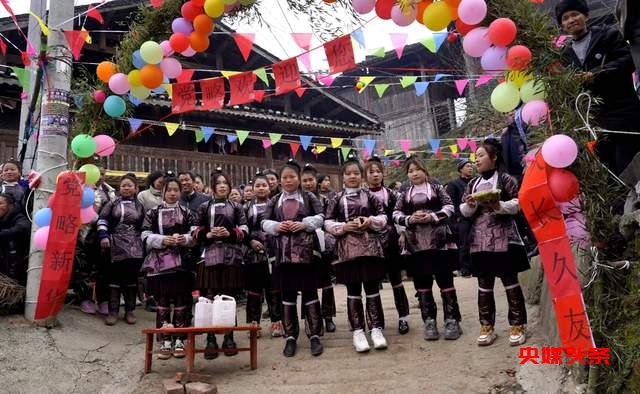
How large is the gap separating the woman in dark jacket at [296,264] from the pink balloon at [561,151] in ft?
7.78

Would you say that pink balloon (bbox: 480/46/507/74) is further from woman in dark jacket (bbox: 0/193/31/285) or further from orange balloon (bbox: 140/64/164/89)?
woman in dark jacket (bbox: 0/193/31/285)

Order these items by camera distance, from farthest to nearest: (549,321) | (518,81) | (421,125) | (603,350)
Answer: (421,125), (549,321), (518,81), (603,350)

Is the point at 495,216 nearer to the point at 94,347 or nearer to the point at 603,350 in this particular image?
the point at 603,350

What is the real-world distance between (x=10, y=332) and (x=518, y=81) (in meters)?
5.01

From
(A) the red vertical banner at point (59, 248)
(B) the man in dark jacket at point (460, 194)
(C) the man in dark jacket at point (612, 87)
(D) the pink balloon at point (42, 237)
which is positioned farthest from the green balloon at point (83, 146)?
(B) the man in dark jacket at point (460, 194)

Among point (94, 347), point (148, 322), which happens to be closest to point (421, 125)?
point (148, 322)

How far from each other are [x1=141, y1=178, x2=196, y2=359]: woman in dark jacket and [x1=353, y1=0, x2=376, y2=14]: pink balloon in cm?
264

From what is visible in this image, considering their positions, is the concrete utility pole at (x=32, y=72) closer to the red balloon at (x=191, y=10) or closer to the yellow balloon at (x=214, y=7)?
the red balloon at (x=191, y=10)

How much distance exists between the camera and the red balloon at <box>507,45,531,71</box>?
3490mm

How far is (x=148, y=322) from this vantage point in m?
6.31

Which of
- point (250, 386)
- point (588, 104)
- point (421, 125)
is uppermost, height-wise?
point (421, 125)

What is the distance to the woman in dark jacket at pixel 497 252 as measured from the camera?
13.6 ft

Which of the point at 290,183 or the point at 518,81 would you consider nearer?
the point at 518,81

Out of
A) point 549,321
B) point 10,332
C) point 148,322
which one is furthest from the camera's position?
point 148,322
